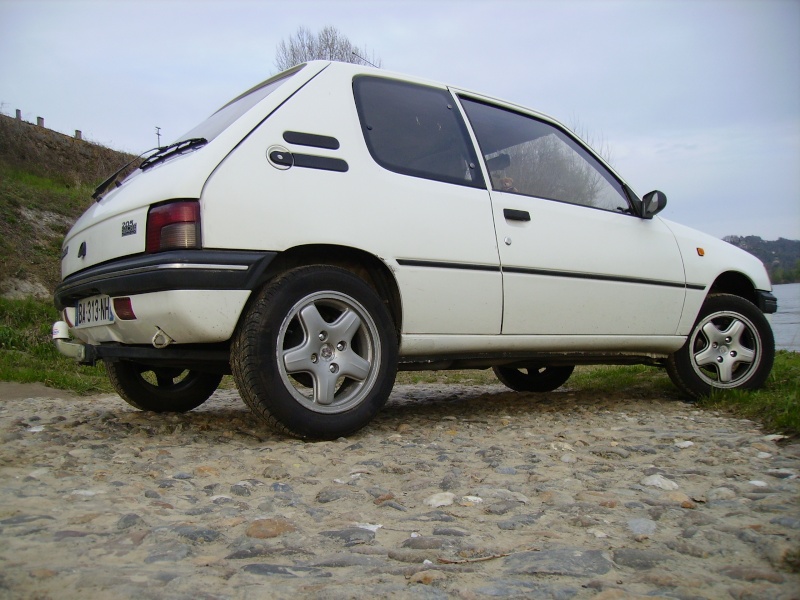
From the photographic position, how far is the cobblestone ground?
1.52 meters

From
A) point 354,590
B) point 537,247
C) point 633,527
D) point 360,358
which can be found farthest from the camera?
point 537,247

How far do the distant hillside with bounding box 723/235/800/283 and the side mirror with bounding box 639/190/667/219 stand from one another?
1.02 m

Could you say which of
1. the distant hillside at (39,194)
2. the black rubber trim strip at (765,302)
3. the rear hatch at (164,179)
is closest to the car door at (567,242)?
the black rubber trim strip at (765,302)

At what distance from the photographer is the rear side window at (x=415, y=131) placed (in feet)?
10.9

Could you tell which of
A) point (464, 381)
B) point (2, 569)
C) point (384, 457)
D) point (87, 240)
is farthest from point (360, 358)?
point (464, 381)

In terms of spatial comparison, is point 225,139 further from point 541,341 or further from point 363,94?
point 541,341

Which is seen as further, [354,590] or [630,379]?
[630,379]

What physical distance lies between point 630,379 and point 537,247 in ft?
9.10

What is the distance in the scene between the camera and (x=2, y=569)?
58.4 inches

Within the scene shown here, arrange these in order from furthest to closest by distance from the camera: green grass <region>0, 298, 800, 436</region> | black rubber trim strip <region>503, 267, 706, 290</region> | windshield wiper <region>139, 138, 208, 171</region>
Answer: green grass <region>0, 298, 800, 436</region> < black rubber trim strip <region>503, 267, 706, 290</region> < windshield wiper <region>139, 138, 208, 171</region>

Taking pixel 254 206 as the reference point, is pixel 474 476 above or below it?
below

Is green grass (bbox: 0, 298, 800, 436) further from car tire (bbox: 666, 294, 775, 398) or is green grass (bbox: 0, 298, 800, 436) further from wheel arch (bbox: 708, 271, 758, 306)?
wheel arch (bbox: 708, 271, 758, 306)

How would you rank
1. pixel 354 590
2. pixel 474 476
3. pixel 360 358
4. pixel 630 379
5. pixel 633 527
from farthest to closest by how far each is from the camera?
pixel 630 379 < pixel 360 358 < pixel 474 476 < pixel 633 527 < pixel 354 590

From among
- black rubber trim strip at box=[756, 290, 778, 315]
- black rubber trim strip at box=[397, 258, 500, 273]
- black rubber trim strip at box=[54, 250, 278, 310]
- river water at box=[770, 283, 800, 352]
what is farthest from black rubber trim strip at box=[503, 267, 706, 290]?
black rubber trim strip at box=[54, 250, 278, 310]
